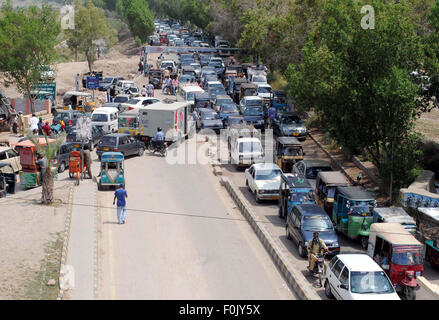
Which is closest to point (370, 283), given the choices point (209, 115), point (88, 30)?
point (209, 115)

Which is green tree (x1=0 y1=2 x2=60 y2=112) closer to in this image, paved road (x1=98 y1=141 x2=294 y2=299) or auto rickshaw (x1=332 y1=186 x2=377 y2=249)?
paved road (x1=98 y1=141 x2=294 y2=299)

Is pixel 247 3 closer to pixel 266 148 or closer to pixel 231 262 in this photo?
pixel 266 148

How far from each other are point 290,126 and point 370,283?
22864 mm

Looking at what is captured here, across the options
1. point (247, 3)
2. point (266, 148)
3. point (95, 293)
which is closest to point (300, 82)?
point (266, 148)

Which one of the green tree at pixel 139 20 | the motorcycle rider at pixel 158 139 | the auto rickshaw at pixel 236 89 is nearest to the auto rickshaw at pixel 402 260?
the motorcycle rider at pixel 158 139

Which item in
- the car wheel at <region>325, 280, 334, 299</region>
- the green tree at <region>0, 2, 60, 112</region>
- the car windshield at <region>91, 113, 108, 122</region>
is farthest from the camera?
the green tree at <region>0, 2, 60, 112</region>

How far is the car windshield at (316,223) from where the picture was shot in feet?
63.5

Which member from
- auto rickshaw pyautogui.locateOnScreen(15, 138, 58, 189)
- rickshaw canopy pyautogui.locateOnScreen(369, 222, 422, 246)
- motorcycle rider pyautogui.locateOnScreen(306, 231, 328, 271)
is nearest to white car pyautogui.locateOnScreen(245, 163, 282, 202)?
rickshaw canopy pyautogui.locateOnScreen(369, 222, 422, 246)

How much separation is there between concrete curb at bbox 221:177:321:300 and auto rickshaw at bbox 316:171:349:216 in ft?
8.84

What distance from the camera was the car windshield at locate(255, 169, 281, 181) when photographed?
25.9 m

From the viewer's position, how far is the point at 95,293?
1532 cm

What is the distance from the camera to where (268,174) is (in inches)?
1024

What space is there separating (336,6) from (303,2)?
49.1 feet

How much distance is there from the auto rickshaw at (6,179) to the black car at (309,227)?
12.4m
